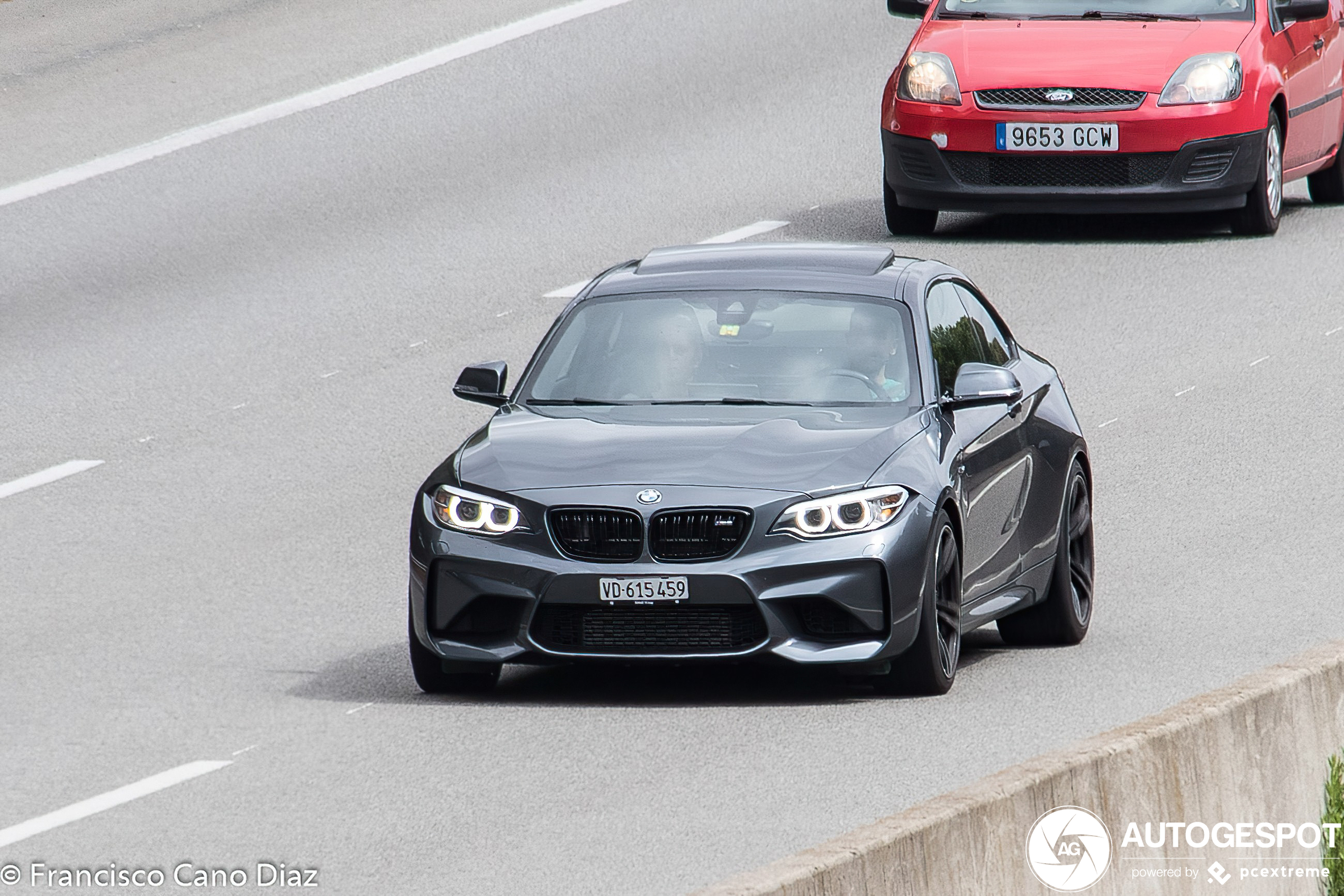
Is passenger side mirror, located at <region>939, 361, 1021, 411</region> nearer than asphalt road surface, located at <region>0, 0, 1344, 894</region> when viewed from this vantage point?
No

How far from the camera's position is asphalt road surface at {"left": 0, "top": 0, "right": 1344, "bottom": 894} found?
8500mm

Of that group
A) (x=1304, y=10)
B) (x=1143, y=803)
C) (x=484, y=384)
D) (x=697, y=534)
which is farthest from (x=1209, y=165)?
(x=1143, y=803)

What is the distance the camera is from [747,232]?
19109mm

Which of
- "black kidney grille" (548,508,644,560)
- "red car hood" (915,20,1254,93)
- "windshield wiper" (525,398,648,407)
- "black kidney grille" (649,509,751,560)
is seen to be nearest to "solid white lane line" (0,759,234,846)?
"black kidney grille" (548,508,644,560)

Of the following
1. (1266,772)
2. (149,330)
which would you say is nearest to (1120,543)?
(1266,772)

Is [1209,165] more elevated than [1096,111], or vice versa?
[1096,111]

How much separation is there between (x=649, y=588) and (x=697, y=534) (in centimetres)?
23

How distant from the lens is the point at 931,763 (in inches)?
347

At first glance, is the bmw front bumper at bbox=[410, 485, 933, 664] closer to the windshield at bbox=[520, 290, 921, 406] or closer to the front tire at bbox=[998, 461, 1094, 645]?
the windshield at bbox=[520, 290, 921, 406]

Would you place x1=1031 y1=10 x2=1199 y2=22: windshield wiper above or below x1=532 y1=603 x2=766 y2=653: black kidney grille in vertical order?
below

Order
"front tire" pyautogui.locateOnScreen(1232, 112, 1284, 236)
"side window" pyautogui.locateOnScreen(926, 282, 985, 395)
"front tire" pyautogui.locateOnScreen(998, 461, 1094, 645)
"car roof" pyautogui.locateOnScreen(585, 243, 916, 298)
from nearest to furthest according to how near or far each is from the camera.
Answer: "side window" pyautogui.locateOnScreen(926, 282, 985, 395) < "car roof" pyautogui.locateOnScreen(585, 243, 916, 298) < "front tire" pyautogui.locateOnScreen(998, 461, 1094, 645) < "front tire" pyautogui.locateOnScreen(1232, 112, 1284, 236)

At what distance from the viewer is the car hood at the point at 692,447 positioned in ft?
31.2

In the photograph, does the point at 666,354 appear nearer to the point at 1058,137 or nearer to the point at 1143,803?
the point at 1143,803

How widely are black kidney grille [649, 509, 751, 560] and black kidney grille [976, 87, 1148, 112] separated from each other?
941 cm
